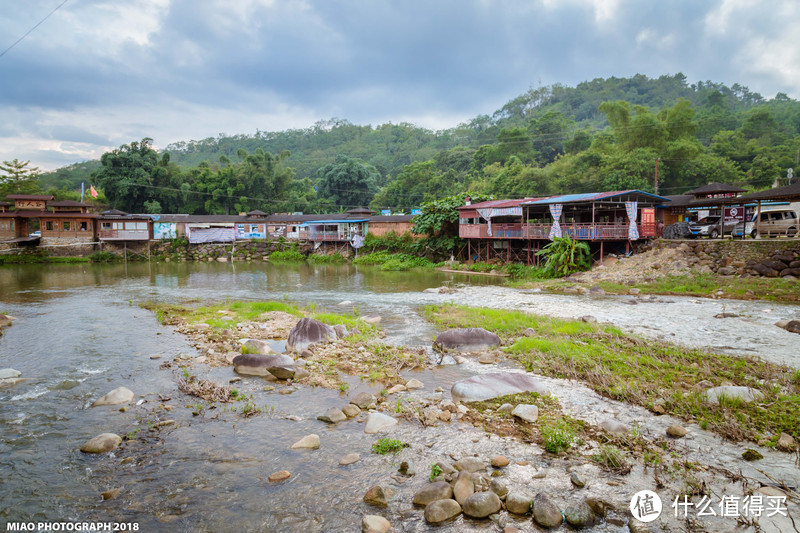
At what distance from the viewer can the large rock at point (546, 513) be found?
196 inches

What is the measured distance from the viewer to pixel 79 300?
2120cm

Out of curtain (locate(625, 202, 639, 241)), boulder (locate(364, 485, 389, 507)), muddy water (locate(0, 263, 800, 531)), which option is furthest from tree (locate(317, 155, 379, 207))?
boulder (locate(364, 485, 389, 507))

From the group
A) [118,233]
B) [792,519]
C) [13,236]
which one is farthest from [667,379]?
[13,236]

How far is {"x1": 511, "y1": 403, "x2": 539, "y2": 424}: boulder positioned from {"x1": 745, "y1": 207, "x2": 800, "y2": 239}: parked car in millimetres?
23058

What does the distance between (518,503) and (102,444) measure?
6.10m

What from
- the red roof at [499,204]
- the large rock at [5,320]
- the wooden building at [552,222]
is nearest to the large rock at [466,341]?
the large rock at [5,320]

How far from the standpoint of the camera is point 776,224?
23984 mm

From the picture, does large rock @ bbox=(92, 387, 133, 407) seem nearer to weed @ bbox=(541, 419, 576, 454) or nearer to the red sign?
weed @ bbox=(541, 419, 576, 454)

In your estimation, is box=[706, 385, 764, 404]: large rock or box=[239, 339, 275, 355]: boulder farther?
box=[239, 339, 275, 355]: boulder

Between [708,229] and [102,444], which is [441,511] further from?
[708,229]

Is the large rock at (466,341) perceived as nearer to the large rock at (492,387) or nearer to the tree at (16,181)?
the large rock at (492,387)

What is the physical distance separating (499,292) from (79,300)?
2018 cm

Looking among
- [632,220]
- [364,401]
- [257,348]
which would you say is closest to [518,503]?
[364,401]

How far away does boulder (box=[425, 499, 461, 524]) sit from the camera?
513 cm
